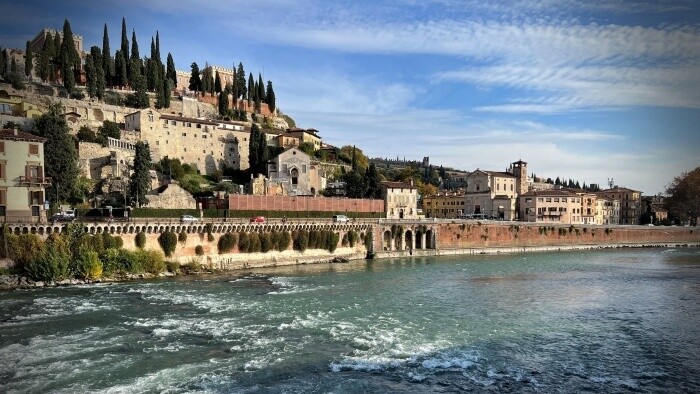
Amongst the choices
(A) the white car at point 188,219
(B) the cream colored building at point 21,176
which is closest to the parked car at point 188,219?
(A) the white car at point 188,219

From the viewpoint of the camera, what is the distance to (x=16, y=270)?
1166 inches

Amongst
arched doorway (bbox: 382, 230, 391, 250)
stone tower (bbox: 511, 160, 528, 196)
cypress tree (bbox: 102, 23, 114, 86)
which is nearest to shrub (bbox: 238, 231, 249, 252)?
arched doorway (bbox: 382, 230, 391, 250)

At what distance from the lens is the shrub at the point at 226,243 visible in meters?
39.7

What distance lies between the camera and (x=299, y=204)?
51.1 m

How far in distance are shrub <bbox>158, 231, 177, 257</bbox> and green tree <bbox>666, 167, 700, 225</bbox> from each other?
270ft

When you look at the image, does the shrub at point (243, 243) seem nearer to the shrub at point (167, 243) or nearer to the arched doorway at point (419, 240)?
the shrub at point (167, 243)

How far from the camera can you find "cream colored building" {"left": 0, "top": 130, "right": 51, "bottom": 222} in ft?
107

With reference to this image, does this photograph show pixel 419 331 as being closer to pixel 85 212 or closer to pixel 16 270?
pixel 16 270

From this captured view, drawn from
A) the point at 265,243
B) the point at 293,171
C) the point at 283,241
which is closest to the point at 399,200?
the point at 293,171

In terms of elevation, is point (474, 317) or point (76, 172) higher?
point (76, 172)

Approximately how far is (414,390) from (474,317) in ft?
31.5

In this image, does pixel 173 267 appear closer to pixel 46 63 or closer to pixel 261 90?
pixel 46 63

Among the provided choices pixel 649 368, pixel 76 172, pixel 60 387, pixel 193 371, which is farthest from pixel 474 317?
pixel 76 172

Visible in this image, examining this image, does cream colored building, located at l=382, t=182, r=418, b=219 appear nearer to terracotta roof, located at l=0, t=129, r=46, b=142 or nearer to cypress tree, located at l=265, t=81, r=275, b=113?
cypress tree, located at l=265, t=81, r=275, b=113
